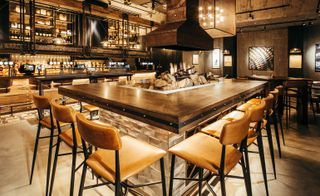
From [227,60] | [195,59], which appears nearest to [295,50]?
[227,60]

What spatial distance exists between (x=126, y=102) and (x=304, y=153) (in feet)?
A: 9.43

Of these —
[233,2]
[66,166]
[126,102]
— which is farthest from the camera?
[233,2]

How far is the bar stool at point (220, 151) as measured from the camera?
120 cm

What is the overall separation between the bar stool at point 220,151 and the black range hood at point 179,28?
6.01ft

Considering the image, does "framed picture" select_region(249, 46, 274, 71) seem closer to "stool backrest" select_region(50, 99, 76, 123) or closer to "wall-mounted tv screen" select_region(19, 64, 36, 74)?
"wall-mounted tv screen" select_region(19, 64, 36, 74)

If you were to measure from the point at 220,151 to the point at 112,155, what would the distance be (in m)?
0.78

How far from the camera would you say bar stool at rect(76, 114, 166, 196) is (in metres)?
1.09

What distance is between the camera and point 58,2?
18.7ft

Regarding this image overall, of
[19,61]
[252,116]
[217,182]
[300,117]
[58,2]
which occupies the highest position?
[58,2]

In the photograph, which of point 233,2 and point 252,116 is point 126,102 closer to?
point 252,116

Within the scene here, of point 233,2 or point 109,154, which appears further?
point 233,2

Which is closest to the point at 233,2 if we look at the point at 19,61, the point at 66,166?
the point at 66,166

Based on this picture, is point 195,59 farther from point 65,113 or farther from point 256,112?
point 65,113

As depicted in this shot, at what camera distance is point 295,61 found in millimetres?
9234
